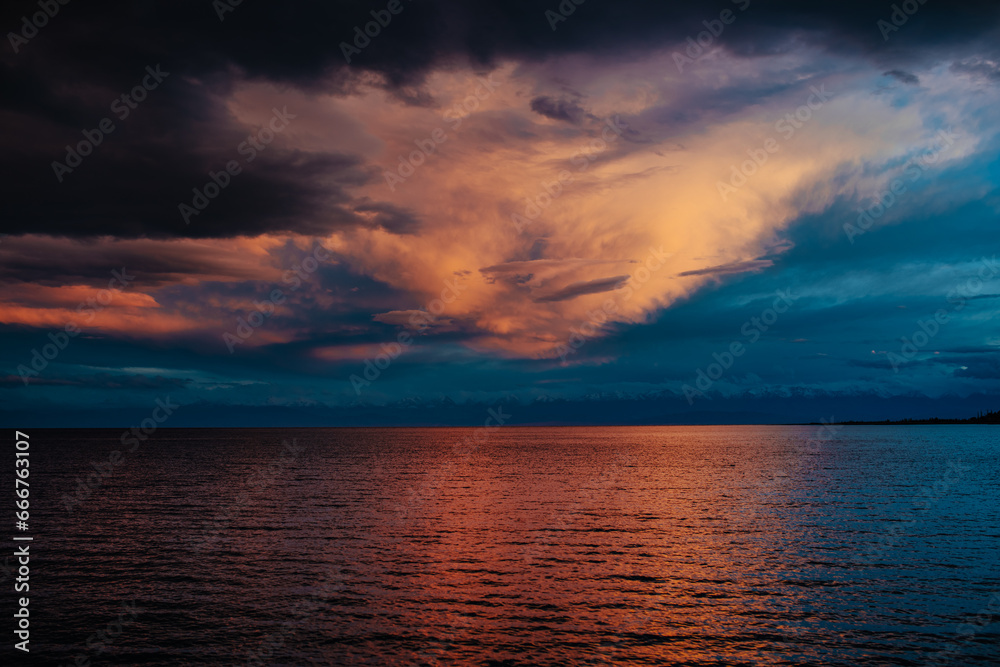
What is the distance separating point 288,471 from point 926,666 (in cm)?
10025

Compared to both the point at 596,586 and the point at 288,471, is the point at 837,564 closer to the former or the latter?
the point at 596,586

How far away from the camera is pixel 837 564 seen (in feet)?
119

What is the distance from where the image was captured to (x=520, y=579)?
111 ft

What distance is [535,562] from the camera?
37562 millimetres

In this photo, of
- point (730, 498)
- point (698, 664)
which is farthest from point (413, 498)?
point (698, 664)

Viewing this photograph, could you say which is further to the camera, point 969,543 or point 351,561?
point 969,543

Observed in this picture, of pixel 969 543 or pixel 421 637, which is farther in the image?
pixel 969 543

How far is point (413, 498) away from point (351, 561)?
99.7 ft

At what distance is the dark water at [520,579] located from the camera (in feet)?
79.3

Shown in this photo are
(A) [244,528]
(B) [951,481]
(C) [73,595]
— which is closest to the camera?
(C) [73,595]

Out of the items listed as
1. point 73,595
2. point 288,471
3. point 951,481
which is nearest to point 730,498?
point 951,481

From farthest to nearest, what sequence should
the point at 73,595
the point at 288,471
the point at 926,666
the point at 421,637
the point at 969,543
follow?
the point at 288,471
the point at 969,543
the point at 73,595
the point at 421,637
the point at 926,666

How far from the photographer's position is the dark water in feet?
79.3

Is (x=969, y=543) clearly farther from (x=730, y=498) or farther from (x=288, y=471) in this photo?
(x=288, y=471)
